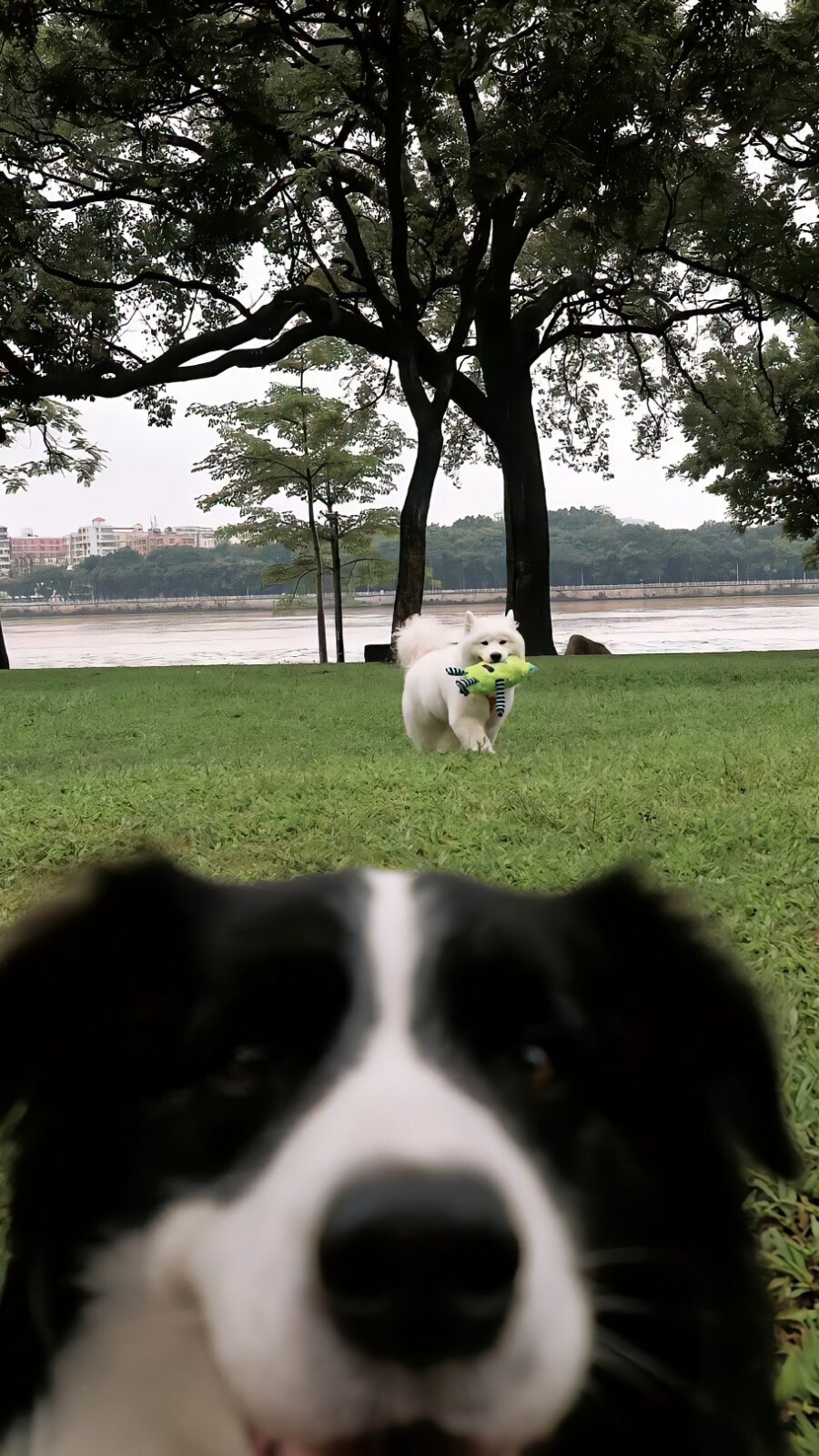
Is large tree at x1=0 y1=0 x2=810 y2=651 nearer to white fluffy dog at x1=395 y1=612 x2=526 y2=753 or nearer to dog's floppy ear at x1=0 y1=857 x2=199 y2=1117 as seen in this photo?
white fluffy dog at x1=395 y1=612 x2=526 y2=753

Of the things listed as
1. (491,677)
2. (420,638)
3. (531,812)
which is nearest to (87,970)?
(531,812)

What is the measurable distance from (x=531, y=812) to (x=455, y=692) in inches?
108

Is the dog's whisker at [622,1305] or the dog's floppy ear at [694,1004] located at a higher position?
the dog's floppy ear at [694,1004]

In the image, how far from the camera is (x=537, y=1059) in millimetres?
1217

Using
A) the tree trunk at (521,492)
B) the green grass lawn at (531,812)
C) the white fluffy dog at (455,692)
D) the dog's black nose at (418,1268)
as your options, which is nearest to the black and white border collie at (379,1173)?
the dog's black nose at (418,1268)

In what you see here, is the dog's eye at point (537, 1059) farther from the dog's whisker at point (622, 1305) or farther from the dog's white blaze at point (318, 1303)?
the dog's whisker at point (622, 1305)

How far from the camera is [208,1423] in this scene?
118cm

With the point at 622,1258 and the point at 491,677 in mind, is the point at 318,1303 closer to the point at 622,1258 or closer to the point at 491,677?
the point at 622,1258

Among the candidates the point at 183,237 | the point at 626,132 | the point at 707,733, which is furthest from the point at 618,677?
the point at 183,237

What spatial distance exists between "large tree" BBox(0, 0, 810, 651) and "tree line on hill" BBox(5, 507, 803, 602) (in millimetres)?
39468

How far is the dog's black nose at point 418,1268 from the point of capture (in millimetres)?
939

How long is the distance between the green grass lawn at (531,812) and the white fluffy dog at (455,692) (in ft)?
0.99

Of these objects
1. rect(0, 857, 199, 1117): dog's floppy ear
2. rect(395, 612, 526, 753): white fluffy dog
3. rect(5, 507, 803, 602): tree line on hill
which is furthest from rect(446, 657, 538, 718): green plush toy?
rect(5, 507, 803, 602): tree line on hill

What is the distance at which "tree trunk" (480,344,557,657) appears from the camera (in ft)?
65.2
